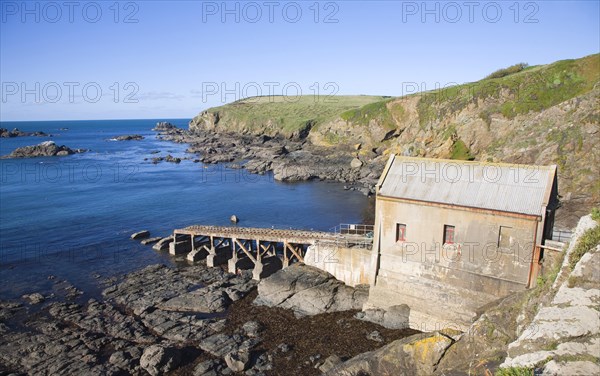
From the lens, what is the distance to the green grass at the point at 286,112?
13150 cm

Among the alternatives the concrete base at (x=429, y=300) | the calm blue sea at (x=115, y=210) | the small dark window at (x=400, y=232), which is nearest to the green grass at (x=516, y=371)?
the concrete base at (x=429, y=300)

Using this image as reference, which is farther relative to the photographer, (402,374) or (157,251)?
(157,251)

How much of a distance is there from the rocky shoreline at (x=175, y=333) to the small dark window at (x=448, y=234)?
243 inches

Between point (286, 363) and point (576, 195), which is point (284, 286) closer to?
point (286, 363)

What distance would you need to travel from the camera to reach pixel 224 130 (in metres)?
157

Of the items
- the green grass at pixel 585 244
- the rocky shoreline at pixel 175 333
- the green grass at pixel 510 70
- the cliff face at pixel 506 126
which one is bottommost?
the rocky shoreline at pixel 175 333

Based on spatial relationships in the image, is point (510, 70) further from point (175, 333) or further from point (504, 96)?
point (175, 333)

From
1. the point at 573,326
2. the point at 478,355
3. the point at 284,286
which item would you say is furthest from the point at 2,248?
the point at 573,326

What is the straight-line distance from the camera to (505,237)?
75.2 ft

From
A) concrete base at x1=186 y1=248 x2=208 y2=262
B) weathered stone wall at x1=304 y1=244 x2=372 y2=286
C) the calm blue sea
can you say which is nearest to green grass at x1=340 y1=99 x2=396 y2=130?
the calm blue sea

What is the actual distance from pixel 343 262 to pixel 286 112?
12175 centimetres

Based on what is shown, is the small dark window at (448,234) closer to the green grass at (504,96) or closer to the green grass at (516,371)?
the green grass at (516,371)

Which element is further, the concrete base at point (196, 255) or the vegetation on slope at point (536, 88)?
the vegetation on slope at point (536, 88)

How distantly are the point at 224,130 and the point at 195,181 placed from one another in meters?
80.9
